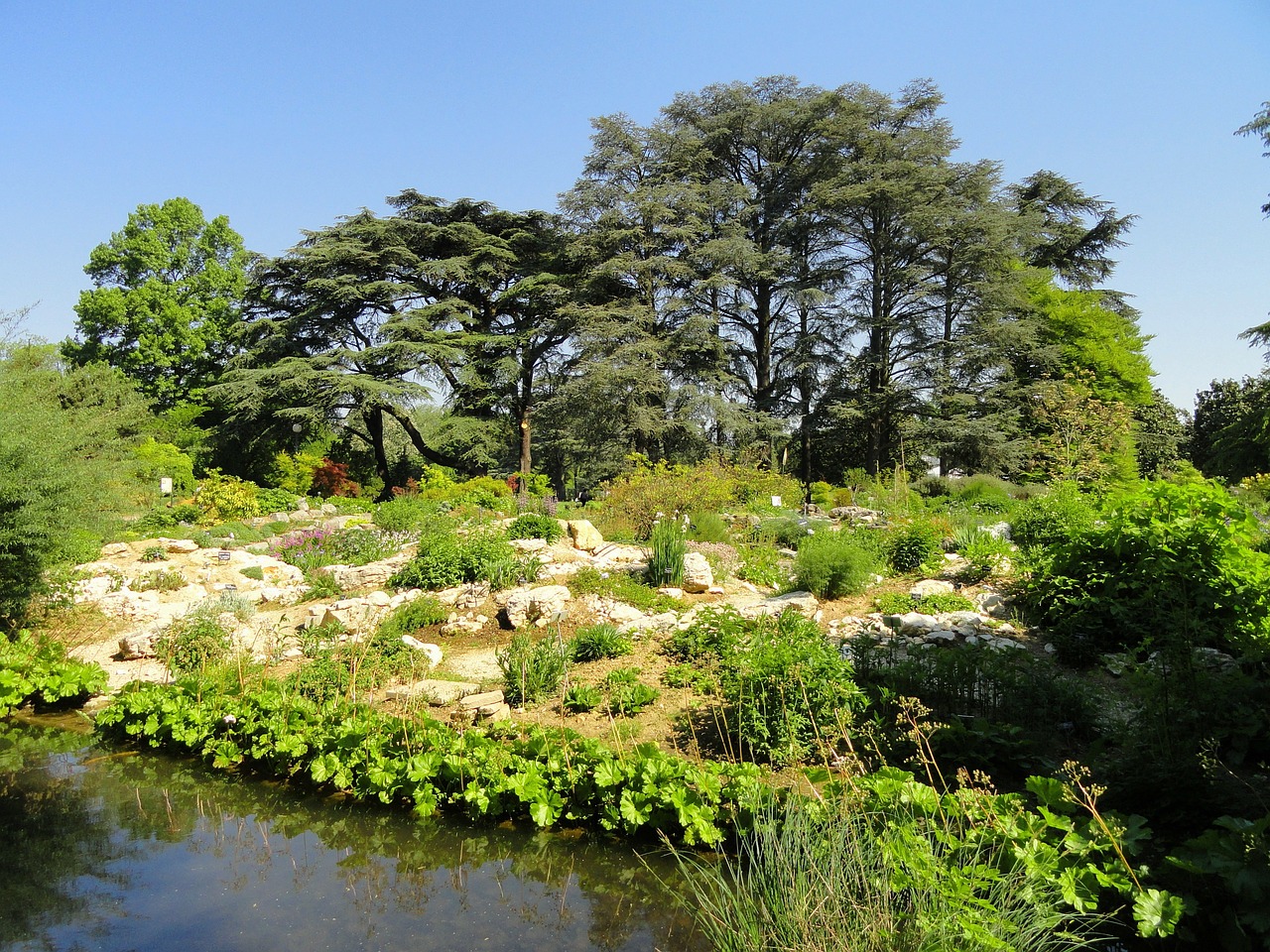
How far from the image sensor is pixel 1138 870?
2799mm

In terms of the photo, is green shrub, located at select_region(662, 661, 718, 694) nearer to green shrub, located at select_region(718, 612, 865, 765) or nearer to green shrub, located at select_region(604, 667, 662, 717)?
green shrub, located at select_region(604, 667, 662, 717)

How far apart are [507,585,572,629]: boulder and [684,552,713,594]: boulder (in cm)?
139

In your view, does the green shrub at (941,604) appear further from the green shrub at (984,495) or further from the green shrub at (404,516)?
the green shrub at (404,516)

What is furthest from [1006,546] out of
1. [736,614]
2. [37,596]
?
[37,596]

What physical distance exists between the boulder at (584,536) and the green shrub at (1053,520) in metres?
5.12

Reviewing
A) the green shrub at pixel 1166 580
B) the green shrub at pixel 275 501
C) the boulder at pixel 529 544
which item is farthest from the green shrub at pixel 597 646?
the green shrub at pixel 275 501

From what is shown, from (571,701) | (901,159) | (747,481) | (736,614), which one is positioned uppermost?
(901,159)

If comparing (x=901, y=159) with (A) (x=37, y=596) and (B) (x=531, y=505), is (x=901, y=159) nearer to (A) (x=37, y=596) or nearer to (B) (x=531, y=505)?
(B) (x=531, y=505)

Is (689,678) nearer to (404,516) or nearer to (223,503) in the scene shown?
(404,516)

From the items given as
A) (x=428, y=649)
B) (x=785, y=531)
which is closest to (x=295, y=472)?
(x=785, y=531)

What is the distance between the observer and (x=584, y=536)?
10555 millimetres

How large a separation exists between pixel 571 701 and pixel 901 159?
68.1 feet

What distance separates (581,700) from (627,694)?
33cm

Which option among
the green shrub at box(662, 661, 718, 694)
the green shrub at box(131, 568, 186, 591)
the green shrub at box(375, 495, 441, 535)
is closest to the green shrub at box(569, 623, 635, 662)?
the green shrub at box(662, 661, 718, 694)
